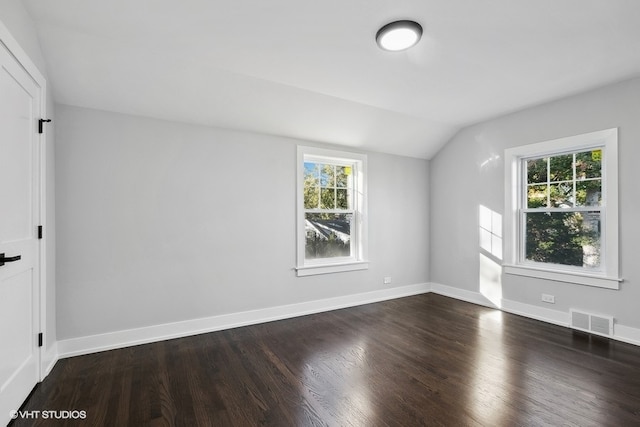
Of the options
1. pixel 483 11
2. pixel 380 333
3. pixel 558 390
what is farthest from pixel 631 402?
pixel 483 11

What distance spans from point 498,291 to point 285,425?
11.6 ft

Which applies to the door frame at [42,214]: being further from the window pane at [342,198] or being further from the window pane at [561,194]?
the window pane at [561,194]

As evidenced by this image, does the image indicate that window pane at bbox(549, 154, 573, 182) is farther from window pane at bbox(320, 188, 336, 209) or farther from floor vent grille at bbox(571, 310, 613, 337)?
window pane at bbox(320, 188, 336, 209)

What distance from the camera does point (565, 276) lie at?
3502mm

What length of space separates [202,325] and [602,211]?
459 centimetres

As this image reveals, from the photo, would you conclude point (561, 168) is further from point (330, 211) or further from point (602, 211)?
point (330, 211)

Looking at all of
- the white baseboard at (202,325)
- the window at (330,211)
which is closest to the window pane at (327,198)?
the window at (330,211)

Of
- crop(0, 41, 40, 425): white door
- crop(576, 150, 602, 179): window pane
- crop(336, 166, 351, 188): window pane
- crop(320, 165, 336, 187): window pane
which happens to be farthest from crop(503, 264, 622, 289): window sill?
crop(0, 41, 40, 425): white door

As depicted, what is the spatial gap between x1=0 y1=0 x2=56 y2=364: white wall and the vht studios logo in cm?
54

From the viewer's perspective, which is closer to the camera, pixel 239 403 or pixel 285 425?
pixel 285 425

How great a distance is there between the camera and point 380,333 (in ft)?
10.9

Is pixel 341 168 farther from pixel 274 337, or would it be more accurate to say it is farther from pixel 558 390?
pixel 558 390

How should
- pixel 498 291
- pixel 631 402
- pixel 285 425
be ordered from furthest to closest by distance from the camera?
pixel 498 291
pixel 631 402
pixel 285 425

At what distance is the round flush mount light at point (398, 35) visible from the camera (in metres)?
2.16
